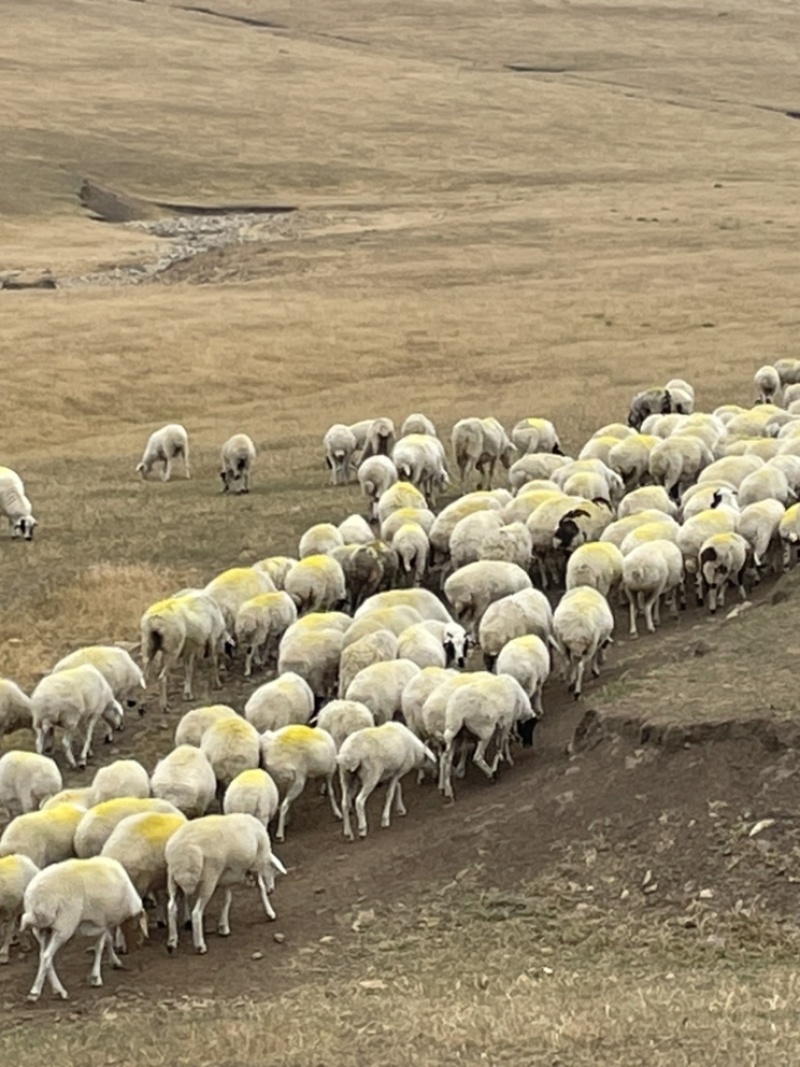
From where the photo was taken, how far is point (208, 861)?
10.4 m

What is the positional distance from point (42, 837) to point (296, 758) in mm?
2043

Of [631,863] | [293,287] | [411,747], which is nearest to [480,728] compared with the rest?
[411,747]

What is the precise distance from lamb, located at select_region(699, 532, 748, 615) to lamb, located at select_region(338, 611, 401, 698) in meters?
3.29

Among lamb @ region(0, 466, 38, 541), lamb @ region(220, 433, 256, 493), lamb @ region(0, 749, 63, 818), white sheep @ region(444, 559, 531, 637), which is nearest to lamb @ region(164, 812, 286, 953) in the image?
lamb @ region(0, 749, 63, 818)

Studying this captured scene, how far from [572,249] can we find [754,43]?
90017 millimetres

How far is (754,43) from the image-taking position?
139m

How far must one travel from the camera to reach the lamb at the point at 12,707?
13.8 m

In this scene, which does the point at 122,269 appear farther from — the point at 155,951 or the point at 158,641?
the point at 155,951

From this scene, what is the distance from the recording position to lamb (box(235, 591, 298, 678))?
614 inches

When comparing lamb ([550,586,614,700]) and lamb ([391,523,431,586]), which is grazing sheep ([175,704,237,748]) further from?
lamb ([391,523,431,586])

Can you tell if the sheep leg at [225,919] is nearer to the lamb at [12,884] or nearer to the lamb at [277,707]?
the lamb at [12,884]

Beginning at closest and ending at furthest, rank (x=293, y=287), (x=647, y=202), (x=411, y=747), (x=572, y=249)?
(x=411, y=747) → (x=293, y=287) → (x=572, y=249) → (x=647, y=202)

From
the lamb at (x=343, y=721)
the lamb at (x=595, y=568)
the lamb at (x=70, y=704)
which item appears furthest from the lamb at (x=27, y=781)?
the lamb at (x=595, y=568)

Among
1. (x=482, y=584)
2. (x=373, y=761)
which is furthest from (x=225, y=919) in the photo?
(x=482, y=584)
